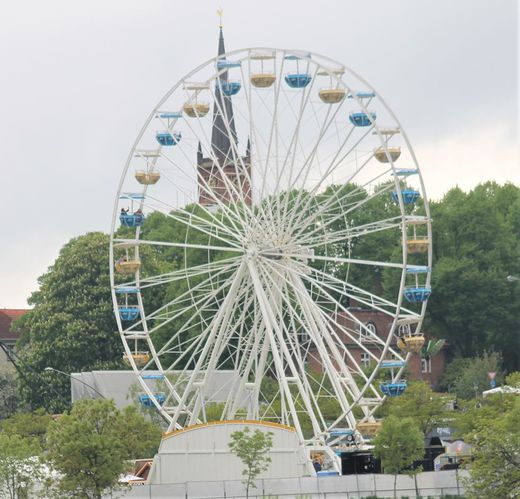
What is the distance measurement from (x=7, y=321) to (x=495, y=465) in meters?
127

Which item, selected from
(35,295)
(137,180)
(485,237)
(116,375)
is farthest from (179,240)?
(137,180)

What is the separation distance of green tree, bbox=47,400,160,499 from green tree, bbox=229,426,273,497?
452 centimetres

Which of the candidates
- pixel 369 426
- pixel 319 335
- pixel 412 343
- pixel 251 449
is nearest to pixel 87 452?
pixel 251 449

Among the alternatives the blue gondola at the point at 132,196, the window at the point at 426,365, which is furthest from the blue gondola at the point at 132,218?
the window at the point at 426,365

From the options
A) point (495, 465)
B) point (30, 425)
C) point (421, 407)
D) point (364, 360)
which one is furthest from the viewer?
point (364, 360)

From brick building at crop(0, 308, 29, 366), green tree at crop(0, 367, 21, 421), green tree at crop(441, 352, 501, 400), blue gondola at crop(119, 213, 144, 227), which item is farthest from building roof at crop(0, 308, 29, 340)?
blue gondola at crop(119, 213, 144, 227)

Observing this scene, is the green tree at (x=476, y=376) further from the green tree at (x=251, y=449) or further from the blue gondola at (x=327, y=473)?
the green tree at (x=251, y=449)

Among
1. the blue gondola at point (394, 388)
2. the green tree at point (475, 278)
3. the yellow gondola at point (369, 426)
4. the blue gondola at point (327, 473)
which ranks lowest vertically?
the blue gondola at point (327, 473)

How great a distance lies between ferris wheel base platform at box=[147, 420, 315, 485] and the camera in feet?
262

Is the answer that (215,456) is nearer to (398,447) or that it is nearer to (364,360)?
(398,447)

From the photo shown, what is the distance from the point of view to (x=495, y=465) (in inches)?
2537

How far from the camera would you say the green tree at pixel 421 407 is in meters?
97.8

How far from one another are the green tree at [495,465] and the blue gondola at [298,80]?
2310cm

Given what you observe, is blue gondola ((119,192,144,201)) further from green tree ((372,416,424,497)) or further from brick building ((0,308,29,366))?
brick building ((0,308,29,366))
